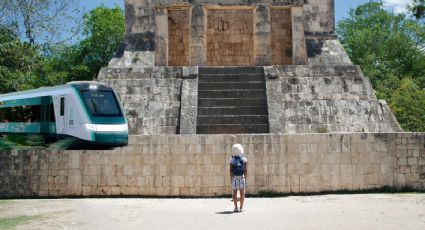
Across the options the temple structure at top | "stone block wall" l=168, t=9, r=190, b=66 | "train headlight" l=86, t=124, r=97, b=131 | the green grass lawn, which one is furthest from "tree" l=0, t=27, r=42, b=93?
"train headlight" l=86, t=124, r=97, b=131

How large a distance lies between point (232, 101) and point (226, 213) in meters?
6.20

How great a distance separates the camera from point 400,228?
793cm

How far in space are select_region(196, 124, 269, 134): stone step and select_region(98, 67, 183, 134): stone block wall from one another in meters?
0.78

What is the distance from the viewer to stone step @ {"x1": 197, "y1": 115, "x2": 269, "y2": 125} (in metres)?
14.8

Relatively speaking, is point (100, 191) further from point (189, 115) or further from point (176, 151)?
point (189, 115)

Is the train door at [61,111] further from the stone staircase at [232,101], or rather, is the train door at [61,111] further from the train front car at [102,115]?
the stone staircase at [232,101]

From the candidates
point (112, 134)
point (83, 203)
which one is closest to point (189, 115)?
point (83, 203)

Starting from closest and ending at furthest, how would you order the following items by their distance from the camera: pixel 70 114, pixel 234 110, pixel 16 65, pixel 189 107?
pixel 70 114 < pixel 189 107 < pixel 234 110 < pixel 16 65

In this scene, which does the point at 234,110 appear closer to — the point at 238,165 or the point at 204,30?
the point at 204,30

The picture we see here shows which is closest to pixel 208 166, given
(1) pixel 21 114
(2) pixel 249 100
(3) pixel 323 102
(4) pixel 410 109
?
(2) pixel 249 100

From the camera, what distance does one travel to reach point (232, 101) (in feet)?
51.0

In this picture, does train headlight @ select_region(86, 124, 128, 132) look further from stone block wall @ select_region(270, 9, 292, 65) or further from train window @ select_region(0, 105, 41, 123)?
stone block wall @ select_region(270, 9, 292, 65)

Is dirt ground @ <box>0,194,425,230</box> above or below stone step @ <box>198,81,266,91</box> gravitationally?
below

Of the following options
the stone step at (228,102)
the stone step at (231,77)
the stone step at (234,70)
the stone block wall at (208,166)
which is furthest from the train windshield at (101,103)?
the stone step at (234,70)
